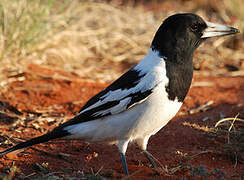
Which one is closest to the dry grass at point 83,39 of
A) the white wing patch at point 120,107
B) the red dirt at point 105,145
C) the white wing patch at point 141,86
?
the red dirt at point 105,145

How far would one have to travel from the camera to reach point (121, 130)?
313cm

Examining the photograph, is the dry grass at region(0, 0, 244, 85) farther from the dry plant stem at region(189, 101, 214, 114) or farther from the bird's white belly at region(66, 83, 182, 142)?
the bird's white belly at region(66, 83, 182, 142)

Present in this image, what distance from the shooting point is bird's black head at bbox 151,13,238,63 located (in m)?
3.29

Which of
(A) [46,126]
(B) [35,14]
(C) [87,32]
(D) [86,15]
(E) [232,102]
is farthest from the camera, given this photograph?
(D) [86,15]

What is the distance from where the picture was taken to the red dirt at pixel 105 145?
10.8 feet

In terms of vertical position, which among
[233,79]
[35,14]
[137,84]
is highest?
[35,14]

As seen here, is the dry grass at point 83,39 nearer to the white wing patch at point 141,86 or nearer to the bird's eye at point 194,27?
the white wing patch at point 141,86

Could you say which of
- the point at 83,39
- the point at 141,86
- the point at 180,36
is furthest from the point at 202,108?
the point at 83,39

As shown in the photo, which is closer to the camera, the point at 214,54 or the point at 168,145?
the point at 168,145

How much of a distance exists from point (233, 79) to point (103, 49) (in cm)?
272

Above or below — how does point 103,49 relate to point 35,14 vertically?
below

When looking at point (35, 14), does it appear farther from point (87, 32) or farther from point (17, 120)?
point (17, 120)

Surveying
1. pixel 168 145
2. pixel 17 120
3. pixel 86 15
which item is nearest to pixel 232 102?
pixel 168 145

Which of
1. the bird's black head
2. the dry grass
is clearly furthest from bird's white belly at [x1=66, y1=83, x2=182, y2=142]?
the dry grass
